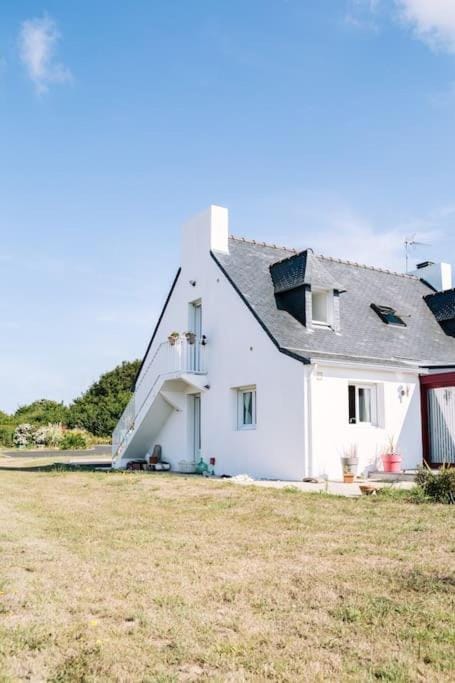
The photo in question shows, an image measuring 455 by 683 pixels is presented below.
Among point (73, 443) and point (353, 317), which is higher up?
point (353, 317)

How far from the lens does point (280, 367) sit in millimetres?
16281

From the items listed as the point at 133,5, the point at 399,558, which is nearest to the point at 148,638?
the point at 399,558

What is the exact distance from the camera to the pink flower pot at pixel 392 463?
16.4 metres

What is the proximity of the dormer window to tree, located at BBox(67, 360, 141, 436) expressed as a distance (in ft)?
85.1

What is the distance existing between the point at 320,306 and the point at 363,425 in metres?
4.00

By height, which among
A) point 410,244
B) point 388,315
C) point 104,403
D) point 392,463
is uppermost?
point 410,244

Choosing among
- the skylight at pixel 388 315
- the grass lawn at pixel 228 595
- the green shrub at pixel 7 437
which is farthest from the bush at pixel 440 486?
the green shrub at pixel 7 437

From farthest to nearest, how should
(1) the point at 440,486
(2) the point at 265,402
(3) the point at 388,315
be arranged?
(3) the point at 388,315 → (2) the point at 265,402 → (1) the point at 440,486

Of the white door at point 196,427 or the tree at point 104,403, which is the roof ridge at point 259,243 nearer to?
the white door at point 196,427

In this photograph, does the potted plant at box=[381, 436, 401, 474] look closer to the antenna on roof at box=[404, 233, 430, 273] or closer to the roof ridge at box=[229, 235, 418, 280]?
the roof ridge at box=[229, 235, 418, 280]

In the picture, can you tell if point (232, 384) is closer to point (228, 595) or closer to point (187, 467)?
point (187, 467)

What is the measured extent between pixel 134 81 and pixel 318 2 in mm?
4149

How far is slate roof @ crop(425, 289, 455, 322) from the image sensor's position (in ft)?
73.5

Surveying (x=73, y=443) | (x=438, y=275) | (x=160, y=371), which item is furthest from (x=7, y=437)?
(x=438, y=275)
